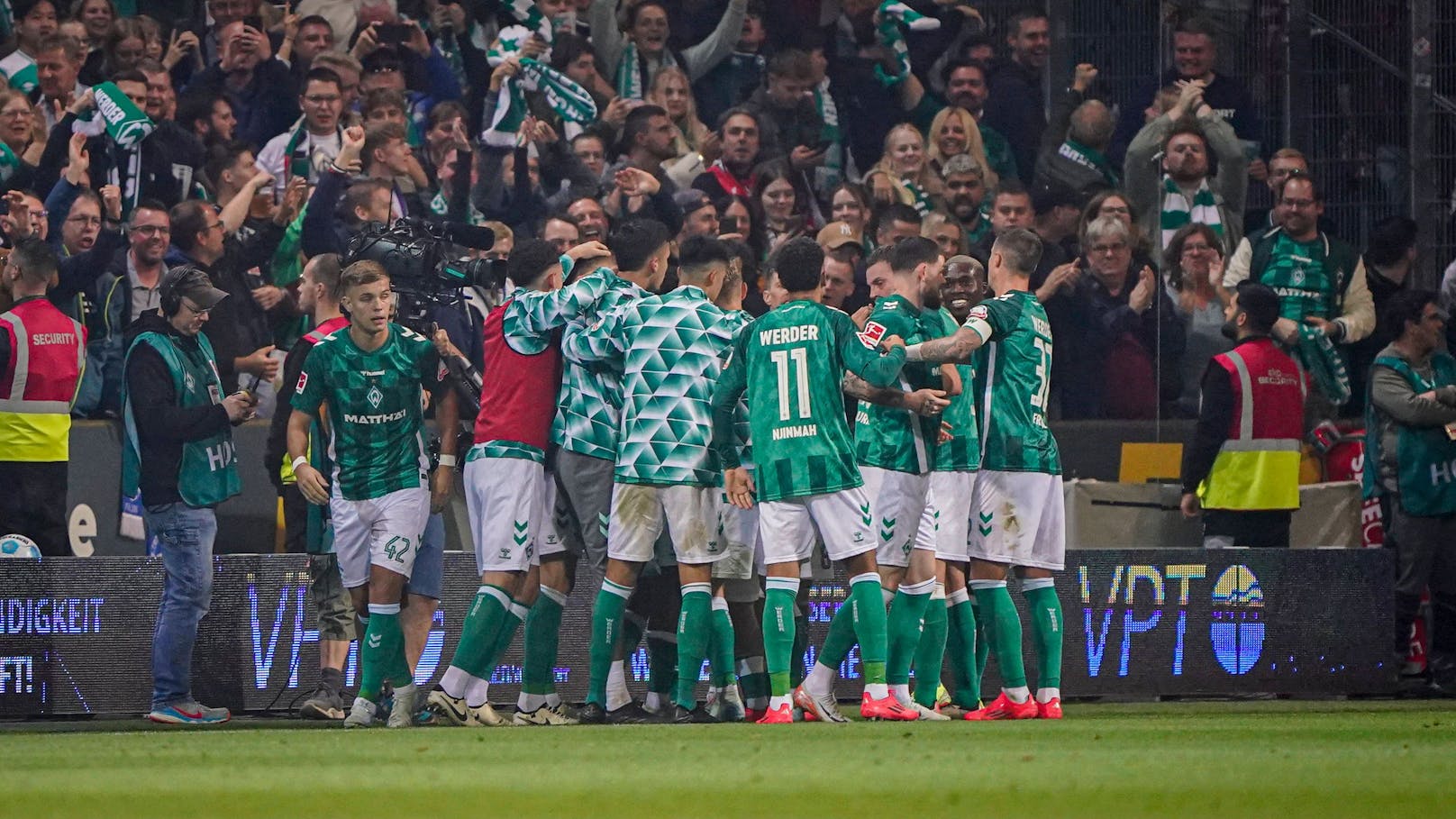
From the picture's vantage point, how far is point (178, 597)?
30.5 feet

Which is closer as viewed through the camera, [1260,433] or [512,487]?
[512,487]

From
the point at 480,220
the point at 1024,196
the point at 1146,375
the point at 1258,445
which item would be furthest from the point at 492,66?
the point at 1258,445

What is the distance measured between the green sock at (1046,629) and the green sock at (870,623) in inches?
33.9

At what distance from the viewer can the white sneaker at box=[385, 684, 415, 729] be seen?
28.7 ft

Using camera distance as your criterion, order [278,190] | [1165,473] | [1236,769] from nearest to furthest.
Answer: [1236,769]
[1165,473]
[278,190]

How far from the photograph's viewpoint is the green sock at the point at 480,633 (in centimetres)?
869

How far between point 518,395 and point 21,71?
671 centimetres

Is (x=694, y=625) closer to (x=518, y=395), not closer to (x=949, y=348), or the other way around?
(x=518, y=395)

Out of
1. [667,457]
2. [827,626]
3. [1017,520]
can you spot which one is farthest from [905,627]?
[827,626]

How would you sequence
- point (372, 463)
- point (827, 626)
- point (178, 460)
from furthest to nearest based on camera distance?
1. point (827, 626)
2. point (178, 460)
3. point (372, 463)

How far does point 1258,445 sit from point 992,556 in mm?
2891

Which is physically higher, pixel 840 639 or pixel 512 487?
pixel 512 487

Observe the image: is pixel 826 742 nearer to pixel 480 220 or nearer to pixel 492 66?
pixel 480 220

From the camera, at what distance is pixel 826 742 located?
23.3 ft
